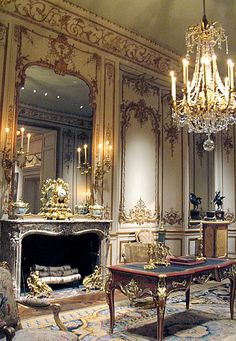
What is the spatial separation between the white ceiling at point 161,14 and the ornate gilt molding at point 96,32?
14 centimetres

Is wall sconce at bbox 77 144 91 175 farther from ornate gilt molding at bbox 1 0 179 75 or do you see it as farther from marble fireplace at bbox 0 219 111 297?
ornate gilt molding at bbox 1 0 179 75

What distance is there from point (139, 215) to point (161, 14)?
109 inches

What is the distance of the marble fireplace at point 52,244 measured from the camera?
12.6 feet

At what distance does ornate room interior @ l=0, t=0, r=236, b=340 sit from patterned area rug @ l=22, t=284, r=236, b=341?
86 cm

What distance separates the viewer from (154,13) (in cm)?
480

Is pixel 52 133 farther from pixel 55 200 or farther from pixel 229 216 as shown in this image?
pixel 229 216

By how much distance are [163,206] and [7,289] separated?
4.14 metres

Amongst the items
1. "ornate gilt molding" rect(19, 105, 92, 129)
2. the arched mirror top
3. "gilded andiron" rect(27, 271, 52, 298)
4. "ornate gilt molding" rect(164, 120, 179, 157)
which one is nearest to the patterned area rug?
"gilded andiron" rect(27, 271, 52, 298)

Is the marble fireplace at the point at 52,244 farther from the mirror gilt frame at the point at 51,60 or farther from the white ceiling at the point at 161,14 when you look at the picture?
the white ceiling at the point at 161,14

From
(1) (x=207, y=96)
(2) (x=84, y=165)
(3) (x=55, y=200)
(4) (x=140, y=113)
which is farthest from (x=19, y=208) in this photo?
(4) (x=140, y=113)

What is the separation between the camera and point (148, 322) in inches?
125

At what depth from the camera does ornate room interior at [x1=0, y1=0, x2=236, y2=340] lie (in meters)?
4.24

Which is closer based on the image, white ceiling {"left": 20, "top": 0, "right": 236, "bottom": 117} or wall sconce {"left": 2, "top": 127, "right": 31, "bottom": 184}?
wall sconce {"left": 2, "top": 127, "right": 31, "bottom": 184}

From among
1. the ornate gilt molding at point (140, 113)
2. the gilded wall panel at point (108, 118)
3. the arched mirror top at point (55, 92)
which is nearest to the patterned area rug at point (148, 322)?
the gilded wall panel at point (108, 118)
